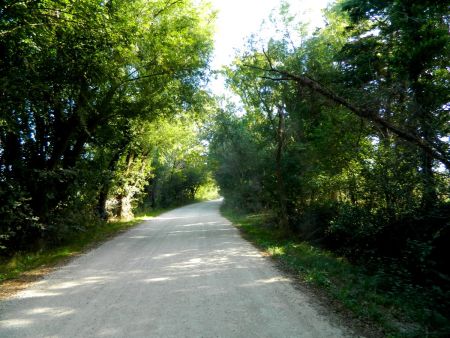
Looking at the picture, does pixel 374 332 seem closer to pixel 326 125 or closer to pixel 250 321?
pixel 250 321

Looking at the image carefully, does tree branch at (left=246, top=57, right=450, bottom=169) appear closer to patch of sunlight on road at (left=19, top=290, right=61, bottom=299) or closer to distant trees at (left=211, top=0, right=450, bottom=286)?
distant trees at (left=211, top=0, right=450, bottom=286)

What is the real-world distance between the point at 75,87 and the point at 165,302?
8.14 metres

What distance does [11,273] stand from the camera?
864cm

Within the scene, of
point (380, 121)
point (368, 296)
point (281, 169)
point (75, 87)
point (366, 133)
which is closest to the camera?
point (368, 296)

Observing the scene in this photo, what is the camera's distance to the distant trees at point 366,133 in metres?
7.55

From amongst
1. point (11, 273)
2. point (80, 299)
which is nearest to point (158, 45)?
point (11, 273)

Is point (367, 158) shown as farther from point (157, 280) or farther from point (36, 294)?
point (36, 294)

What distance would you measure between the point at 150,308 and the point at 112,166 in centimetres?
1732

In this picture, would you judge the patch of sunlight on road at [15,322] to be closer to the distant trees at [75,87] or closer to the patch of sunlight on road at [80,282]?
the patch of sunlight on road at [80,282]

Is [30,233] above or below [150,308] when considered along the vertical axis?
above

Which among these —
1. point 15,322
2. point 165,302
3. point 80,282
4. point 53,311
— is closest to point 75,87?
point 80,282

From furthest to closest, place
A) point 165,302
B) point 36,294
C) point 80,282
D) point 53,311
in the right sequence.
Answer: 1. point 80,282
2. point 36,294
3. point 165,302
4. point 53,311

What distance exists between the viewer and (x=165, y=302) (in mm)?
6133

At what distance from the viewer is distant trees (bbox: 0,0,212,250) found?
8.62m
